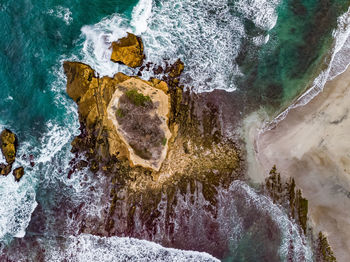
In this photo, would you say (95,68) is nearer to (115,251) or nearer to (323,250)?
(115,251)

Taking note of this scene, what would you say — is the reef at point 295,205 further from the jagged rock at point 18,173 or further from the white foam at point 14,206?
the jagged rock at point 18,173

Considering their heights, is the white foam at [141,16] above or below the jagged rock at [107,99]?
above

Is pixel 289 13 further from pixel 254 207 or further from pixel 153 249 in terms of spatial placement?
pixel 153 249

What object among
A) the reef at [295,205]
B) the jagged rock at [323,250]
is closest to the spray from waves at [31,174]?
the reef at [295,205]

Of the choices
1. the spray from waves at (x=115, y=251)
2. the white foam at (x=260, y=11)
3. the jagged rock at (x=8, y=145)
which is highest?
the white foam at (x=260, y=11)

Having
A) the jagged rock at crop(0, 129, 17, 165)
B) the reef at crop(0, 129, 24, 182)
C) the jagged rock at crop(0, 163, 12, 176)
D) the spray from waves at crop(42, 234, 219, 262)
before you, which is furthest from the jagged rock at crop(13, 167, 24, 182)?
the spray from waves at crop(42, 234, 219, 262)

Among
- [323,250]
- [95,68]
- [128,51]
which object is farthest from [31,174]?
[323,250]
